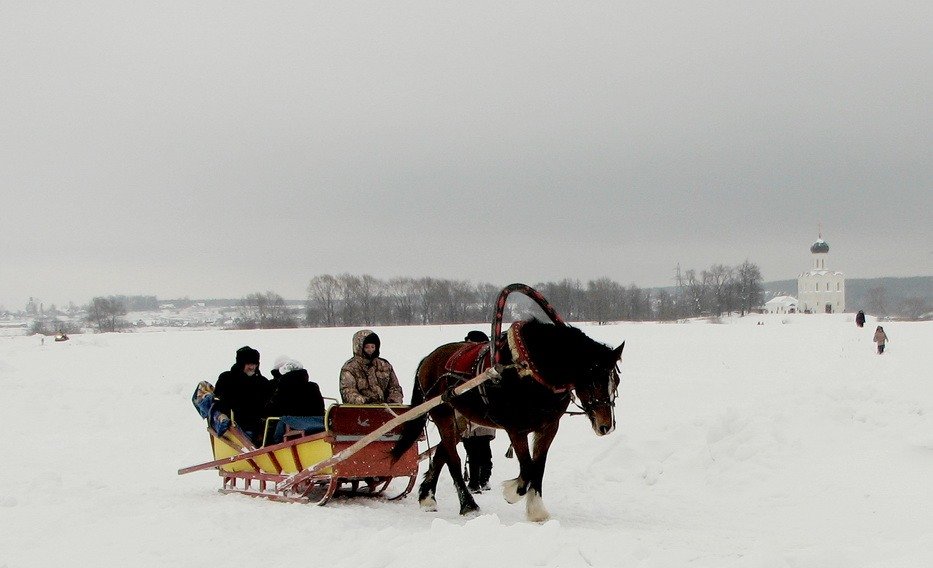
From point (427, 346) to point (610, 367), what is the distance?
75.0ft

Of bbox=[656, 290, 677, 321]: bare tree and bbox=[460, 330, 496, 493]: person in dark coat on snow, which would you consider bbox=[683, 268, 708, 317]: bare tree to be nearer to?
bbox=[656, 290, 677, 321]: bare tree

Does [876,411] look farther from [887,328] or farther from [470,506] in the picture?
[887,328]

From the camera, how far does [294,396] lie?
1056 cm

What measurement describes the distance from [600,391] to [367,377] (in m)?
3.19

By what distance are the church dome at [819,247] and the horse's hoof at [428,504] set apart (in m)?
118

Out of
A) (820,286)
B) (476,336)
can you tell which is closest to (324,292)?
(820,286)

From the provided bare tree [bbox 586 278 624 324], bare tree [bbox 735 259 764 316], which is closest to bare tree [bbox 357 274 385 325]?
bare tree [bbox 586 278 624 324]

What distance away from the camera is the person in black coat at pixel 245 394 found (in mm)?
10773

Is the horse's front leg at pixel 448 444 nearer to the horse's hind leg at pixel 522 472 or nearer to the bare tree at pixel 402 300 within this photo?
→ the horse's hind leg at pixel 522 472

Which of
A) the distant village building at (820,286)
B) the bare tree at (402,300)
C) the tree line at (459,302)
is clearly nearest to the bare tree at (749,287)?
the tree line at (459,302)

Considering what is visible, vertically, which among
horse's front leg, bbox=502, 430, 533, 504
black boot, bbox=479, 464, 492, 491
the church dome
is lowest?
black boot, bbox=479, 464, 492, 491

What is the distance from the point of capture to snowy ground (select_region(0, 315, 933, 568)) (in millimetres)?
6273

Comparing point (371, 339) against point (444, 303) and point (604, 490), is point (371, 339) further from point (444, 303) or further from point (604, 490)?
point (444, 303)

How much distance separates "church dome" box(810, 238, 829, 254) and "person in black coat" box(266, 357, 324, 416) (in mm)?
117760
